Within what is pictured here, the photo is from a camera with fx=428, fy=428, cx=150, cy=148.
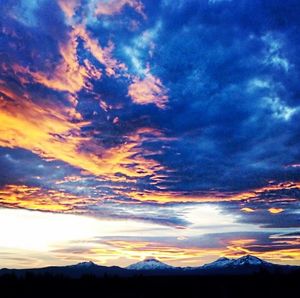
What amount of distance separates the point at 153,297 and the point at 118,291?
25.4ft

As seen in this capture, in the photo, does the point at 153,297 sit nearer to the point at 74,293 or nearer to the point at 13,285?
the point at 74,293

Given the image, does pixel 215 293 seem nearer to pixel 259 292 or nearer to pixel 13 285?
pixel 259 292

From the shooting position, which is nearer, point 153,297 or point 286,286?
point 153,297

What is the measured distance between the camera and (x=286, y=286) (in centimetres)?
5497

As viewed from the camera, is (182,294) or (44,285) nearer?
(182,294)

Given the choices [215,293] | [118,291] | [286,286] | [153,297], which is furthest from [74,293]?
[286,286]

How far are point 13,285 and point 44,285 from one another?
3782 mm

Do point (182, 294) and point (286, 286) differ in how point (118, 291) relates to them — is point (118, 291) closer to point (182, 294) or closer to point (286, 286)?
point (182, 294)

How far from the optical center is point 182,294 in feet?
162

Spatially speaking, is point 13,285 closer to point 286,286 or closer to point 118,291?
point 118,291

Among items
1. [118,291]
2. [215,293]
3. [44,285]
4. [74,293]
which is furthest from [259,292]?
[44,285]

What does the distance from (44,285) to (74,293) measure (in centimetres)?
635

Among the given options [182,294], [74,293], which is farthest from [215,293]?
[74,293]

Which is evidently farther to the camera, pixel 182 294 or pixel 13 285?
pixel 13 285
